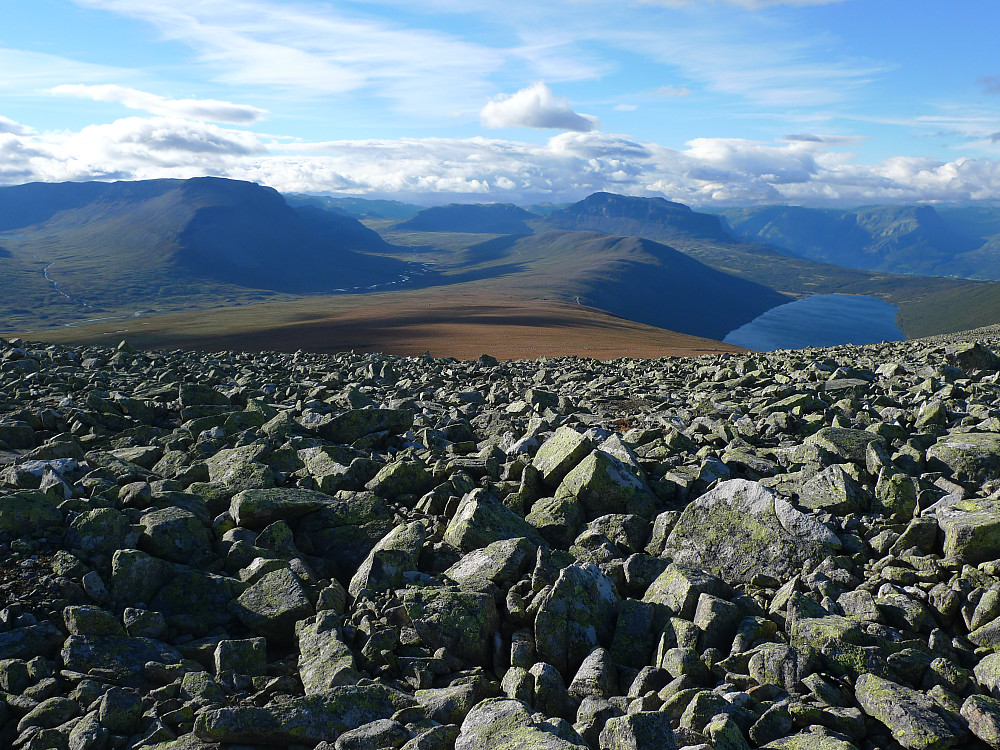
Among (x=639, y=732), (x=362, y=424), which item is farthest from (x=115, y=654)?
(x=362, y=424)

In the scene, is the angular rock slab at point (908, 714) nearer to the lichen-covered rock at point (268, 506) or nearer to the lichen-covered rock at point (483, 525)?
the lichen-covered rock at point (483, 525)

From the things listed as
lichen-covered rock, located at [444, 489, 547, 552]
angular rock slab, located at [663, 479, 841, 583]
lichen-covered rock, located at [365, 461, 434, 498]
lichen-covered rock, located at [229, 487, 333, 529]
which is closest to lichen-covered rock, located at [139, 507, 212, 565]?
lichen-covered rock, located at [229, 487, 333, 529]

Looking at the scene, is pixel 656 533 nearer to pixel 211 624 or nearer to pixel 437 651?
pixel 437 651

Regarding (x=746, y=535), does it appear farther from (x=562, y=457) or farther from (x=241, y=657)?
(x=241, y=657)

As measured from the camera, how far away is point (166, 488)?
11.6 m

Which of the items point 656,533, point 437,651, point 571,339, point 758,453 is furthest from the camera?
point 571,339

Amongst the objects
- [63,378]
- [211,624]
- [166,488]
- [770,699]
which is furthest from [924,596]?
[63,378]

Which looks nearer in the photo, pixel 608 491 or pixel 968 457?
pixel 968 457

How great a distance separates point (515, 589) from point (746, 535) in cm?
353

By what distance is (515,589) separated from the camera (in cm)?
855

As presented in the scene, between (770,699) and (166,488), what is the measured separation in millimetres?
9944

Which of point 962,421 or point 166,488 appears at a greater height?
point 962,421

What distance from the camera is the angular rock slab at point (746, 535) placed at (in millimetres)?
9172

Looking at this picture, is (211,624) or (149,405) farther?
(149,405)
